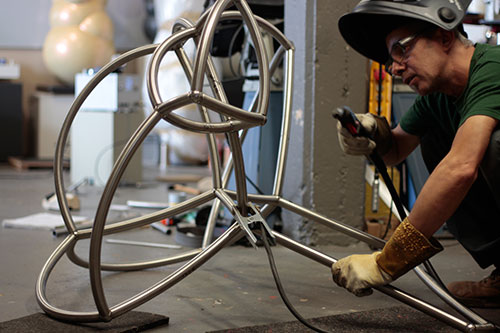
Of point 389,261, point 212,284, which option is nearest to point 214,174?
point 212,284

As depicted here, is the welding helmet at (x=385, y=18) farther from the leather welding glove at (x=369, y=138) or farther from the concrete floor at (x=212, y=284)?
the concrete floor at (x=212, y=284)

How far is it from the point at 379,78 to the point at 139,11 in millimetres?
4562

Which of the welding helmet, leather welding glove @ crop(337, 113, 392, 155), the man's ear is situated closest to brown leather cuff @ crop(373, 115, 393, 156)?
leather welding glove @ crop(337, 113, 392, 155)

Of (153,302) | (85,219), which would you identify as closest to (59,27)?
(85,219)

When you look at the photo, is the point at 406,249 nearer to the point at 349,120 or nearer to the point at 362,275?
the point at 362,275

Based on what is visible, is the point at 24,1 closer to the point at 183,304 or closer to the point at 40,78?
the point at 40,78

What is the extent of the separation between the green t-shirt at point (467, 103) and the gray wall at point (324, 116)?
0.61 meters

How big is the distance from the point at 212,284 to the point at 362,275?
0.55 m

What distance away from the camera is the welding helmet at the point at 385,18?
1258mm

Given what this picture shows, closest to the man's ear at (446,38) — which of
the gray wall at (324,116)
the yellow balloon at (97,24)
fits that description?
the gray wall at (324,116)

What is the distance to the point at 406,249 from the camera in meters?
1.23

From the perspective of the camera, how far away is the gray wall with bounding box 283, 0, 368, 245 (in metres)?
2.22

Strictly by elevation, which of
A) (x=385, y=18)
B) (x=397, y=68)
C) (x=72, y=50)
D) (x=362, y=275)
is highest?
(x=72, y=50)

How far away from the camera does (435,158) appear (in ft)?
5.29
